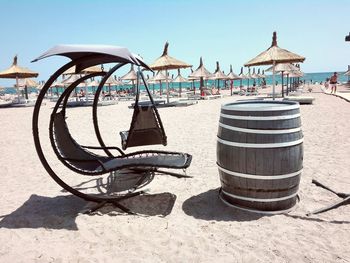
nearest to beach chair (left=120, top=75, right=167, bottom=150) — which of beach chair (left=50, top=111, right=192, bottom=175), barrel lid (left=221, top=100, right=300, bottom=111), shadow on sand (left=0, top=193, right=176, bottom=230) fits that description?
beach chair (left=50, top=111, right=192, bottom=175)

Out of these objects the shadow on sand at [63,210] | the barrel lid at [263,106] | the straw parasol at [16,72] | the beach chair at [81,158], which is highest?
the straw parasol at [16,72]

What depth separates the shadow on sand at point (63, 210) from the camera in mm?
3748

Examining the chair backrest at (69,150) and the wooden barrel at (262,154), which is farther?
the chair backrest at (69,150)

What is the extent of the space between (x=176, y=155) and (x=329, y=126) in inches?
278

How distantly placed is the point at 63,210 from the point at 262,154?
2.84 meters

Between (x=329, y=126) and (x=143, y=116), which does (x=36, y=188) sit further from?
(x=329, y=126)

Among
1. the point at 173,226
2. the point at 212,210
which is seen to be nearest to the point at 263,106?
the point at 212,210

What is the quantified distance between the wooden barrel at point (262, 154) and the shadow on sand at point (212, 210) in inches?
6.1

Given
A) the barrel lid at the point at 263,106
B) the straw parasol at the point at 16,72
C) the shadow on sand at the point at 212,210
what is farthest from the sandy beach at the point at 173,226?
the straw parasol at the point at 16,72

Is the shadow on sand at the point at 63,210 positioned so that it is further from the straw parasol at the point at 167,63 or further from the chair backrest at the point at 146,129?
the straw parasol at the point at 167,63

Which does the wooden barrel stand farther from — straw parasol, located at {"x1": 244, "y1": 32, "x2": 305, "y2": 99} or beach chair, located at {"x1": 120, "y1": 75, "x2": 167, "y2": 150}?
straw parasol, located at {"x1": 244, "y1": 32, "x2": 305, "y2": 99}

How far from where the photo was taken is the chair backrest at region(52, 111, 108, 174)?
4.54m

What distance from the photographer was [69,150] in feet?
15.5

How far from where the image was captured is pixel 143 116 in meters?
5.47
